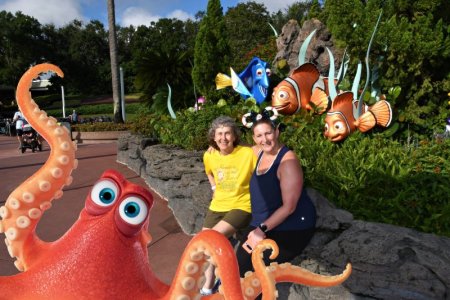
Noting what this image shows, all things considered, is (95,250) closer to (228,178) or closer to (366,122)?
(228,178)

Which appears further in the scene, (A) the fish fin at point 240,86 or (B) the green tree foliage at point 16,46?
(B) the green tree foliage at point 16,46

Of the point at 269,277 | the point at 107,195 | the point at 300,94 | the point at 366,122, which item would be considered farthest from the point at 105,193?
the point at 300,94

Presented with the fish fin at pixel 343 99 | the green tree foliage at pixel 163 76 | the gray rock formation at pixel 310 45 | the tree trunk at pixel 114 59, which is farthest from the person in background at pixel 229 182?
the tree trunk at pixel 114 59

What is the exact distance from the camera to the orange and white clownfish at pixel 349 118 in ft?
18.1

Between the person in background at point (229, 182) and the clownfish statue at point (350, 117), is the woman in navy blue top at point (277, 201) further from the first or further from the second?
the clownfish statue at point (350, 117)

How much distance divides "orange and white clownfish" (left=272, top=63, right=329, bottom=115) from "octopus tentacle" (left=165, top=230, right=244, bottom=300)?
17.4 feet

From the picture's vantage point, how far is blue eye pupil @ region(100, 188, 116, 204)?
154cm

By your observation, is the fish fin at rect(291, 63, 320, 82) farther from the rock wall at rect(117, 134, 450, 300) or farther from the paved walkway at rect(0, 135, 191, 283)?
the rock wall at rect(117, 134, 450, 300)

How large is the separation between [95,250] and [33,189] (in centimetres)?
37

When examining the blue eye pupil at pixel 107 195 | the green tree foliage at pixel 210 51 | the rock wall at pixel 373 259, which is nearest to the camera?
the blue eye pupil at pixel 107 195

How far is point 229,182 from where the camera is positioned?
3.31 metres

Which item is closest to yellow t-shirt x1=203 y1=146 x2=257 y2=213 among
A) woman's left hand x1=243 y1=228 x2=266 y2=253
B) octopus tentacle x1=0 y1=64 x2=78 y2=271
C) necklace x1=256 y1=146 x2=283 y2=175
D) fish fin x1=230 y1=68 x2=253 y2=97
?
necklace x1=256 y1=146 x2=283 y2=175

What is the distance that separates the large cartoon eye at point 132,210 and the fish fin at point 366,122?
4745mm

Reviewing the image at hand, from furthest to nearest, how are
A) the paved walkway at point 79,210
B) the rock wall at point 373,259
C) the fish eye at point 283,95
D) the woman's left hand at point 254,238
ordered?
the fish eye at point 283,95 < the paved walkway at point 79,210 < the rock wall at point 373,259 < the woman's left hand at point 254,238
